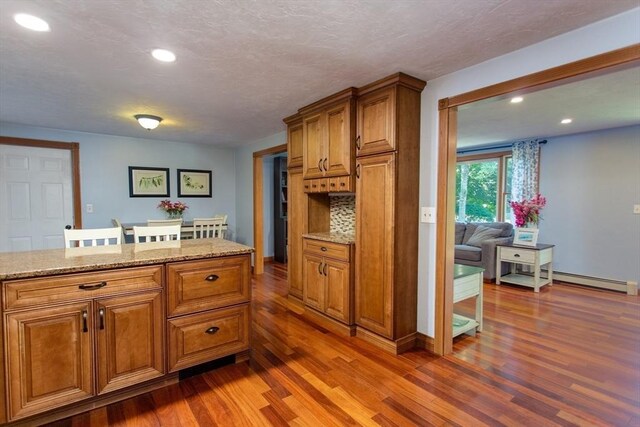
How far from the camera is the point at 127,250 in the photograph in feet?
7.41

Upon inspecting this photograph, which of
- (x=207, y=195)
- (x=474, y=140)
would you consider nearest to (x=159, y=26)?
(x=207, y=195)

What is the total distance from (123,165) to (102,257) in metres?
3.59

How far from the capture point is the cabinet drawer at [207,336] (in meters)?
2.11

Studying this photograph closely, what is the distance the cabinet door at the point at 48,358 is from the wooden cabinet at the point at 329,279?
1912 mm

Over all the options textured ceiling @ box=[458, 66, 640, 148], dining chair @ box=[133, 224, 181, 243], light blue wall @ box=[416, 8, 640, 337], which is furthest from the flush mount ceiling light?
textured ceiling @ box=[458, 66, 640, 148]

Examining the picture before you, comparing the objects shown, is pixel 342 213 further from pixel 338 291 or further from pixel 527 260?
pixel 527 260

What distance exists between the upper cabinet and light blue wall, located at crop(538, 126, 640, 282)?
4.02 meters

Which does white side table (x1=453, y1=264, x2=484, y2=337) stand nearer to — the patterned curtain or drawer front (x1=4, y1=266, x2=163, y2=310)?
drawer front (x1=4, y1=266, x2=163, y2=310)

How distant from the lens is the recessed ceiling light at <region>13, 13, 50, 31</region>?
5.53 ft

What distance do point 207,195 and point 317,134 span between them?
10.8ft

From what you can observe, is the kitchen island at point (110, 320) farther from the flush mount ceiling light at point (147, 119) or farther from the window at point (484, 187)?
the window at point (484, 187)

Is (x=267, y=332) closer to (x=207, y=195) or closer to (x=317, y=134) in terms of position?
(x=317, y=134)

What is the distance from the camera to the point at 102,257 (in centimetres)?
200

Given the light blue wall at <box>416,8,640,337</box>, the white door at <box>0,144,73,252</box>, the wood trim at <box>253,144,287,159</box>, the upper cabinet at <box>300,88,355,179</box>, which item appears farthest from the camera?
the wood trim at <box>253,144,287,159</box>
